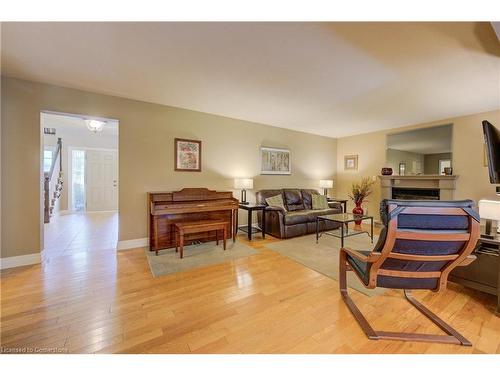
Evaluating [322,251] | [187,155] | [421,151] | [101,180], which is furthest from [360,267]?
[101,180]

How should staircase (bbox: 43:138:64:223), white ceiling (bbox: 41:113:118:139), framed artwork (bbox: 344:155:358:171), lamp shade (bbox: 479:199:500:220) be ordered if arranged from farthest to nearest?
framed artwork (bbox: 344:155:358:171) → white ceiling (bbox: 41:113:118:139) → staircase (bbox: 43:138:64:223) → lamp shade (bbox: 479:199:500:220)

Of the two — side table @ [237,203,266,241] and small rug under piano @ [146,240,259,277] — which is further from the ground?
side table @ [237,203,266,241]

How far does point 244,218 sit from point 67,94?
3.63 m

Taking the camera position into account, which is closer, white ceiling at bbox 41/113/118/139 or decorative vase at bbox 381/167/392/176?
decorative vase at bbox 381/167/392/176

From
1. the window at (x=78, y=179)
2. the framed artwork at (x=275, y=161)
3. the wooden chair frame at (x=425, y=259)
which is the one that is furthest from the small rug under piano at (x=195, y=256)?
the window at (x=78, y=179)

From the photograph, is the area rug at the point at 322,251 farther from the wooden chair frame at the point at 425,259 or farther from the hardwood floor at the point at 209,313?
the wooden chair frame at the point at 425,259

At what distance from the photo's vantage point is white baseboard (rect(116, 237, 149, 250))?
3.27 metres

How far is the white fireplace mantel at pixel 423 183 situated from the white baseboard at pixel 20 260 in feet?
21.9

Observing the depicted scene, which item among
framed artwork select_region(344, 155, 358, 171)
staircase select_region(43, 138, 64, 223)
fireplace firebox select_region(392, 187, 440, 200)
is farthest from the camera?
framed artwork select_region(344, 155, 358, 171)

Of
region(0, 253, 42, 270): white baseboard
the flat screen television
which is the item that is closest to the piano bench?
region(0, 253, 42, 270): white baseboard

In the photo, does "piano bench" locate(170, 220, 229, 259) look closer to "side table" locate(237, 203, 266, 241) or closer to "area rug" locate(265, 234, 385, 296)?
"side table" locate(237, 203, 266, 241)

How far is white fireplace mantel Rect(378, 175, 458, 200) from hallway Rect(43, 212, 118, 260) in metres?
5.91

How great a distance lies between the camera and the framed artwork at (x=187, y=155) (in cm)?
375
